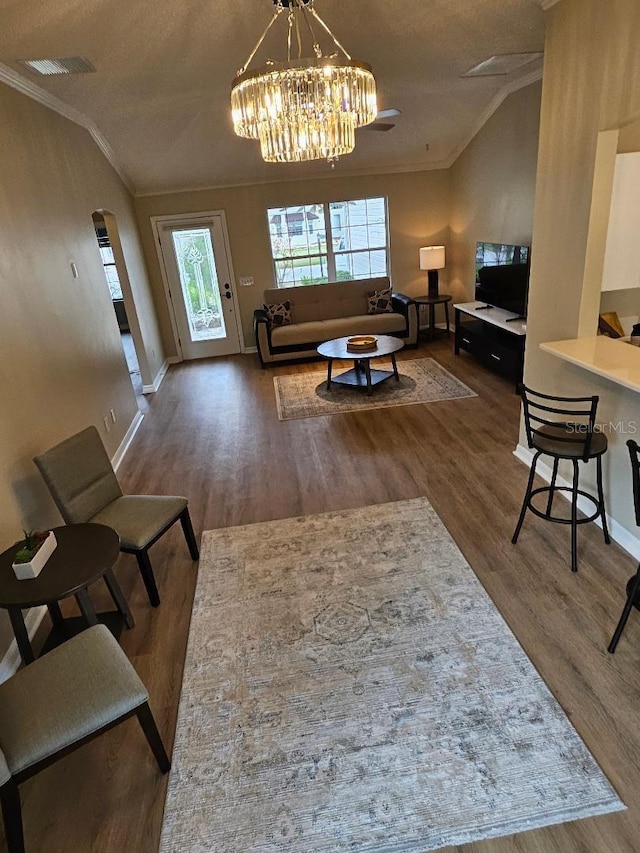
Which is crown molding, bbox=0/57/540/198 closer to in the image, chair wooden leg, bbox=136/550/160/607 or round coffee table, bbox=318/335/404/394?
round coffee table, bbox=318/335/404/394

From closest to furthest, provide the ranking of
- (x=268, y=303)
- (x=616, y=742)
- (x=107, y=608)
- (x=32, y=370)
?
(x=616, y=742) < (x=107, y=608) < (x=32, y=370) < (x=268, y=303)

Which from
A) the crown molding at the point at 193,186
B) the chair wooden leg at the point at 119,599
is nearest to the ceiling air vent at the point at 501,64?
the crown molding at the point at 193,186

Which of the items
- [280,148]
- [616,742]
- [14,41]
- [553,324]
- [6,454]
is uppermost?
[14,41]

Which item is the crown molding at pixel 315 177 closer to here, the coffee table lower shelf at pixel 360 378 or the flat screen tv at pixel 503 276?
the flat screen tv at pixel 503 276

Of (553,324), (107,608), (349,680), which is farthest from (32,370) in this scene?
(553,324)

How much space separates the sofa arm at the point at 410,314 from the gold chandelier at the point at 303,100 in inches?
174

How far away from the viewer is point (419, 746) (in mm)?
1790

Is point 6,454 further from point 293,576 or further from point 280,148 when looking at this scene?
point 280,148

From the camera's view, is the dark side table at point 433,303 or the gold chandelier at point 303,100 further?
the dark side table at point 433,303

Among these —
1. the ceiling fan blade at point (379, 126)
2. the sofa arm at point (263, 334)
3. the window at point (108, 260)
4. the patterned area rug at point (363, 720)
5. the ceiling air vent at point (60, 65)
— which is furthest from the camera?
the window at point (108, 260)

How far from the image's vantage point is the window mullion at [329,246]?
7.19 meters

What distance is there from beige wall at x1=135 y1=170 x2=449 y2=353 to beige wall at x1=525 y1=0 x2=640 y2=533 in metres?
4.48

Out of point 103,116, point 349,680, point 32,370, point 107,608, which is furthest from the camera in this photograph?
point 103,116

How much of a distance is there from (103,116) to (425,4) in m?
3.03
